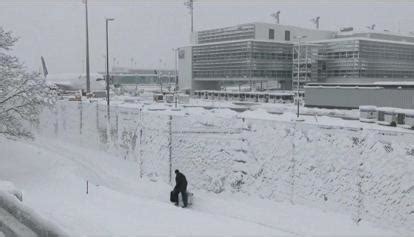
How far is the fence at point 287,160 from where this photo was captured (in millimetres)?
14625

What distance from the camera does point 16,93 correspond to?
2534 centimetres

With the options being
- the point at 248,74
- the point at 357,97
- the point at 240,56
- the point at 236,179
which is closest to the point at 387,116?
the point at 357,97

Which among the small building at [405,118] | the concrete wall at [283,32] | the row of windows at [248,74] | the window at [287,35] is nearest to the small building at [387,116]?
the small building at [405,118]

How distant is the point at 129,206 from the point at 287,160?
18.4 feet

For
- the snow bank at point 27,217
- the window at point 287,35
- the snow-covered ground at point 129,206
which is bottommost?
the snow-covered ground at point 129,206

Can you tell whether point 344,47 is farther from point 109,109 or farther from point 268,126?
point 268,126

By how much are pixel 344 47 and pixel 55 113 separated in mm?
71779

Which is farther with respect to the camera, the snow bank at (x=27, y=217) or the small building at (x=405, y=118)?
the small building at (x=405, y=118)

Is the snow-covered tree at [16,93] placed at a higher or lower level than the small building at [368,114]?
higher

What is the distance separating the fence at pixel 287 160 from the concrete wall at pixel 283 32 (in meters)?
85.0

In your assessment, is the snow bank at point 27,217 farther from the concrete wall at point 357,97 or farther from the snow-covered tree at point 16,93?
the concrete wall at point 357,97

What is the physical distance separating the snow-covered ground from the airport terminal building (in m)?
67.6

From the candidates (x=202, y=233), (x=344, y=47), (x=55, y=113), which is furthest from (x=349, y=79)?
(x=202, y=233)

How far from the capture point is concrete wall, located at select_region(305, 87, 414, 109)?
52.9 m
